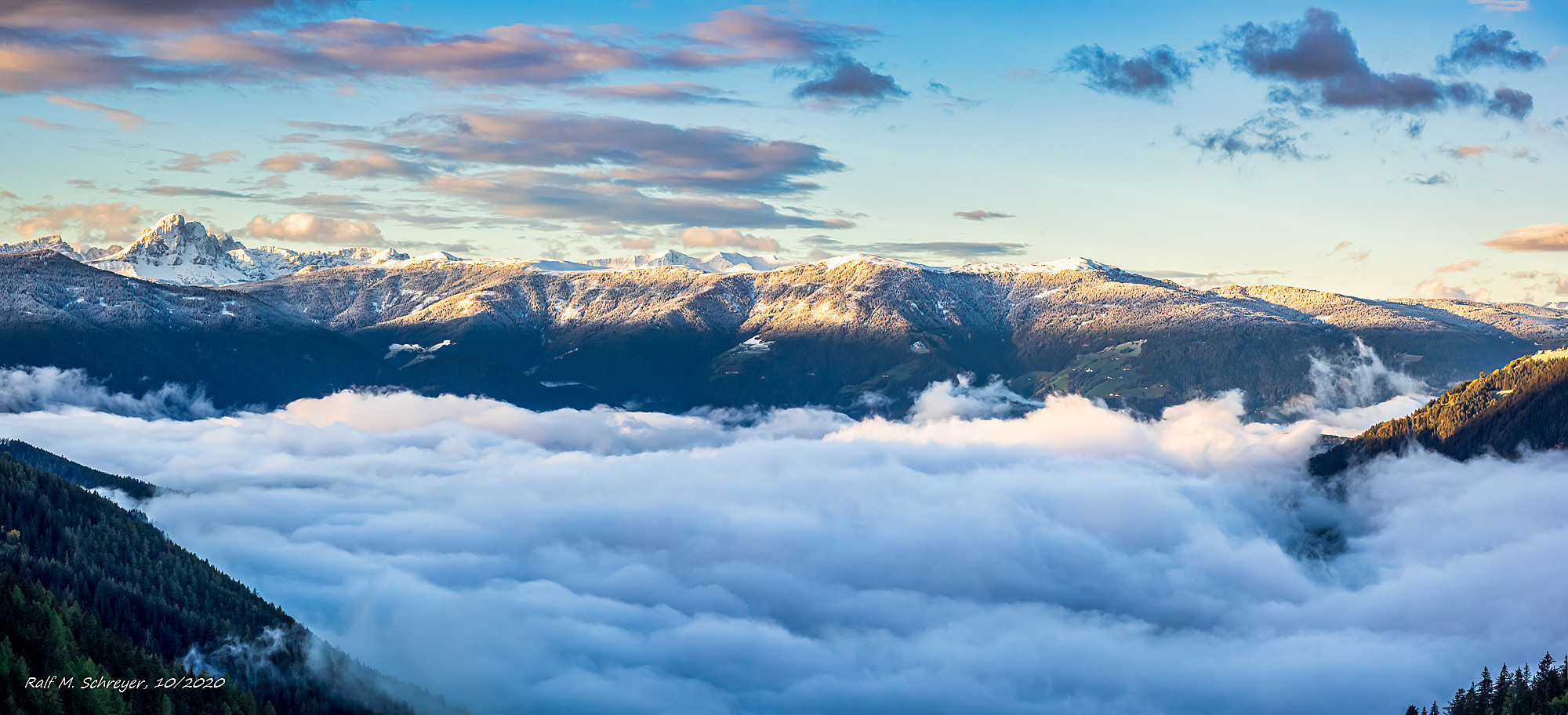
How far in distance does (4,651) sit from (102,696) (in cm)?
1766

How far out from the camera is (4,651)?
7864 inches

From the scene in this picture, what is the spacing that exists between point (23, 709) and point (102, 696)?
10.5 metres

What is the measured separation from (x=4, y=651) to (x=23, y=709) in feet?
49.7

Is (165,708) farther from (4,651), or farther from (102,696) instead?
(4,651)

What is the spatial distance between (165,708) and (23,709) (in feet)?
61.3

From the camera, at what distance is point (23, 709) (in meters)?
189

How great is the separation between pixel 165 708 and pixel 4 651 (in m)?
25.6

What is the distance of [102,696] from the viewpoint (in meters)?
196

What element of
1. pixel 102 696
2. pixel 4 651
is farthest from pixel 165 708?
pixel 4 651

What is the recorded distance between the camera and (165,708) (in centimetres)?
19950
